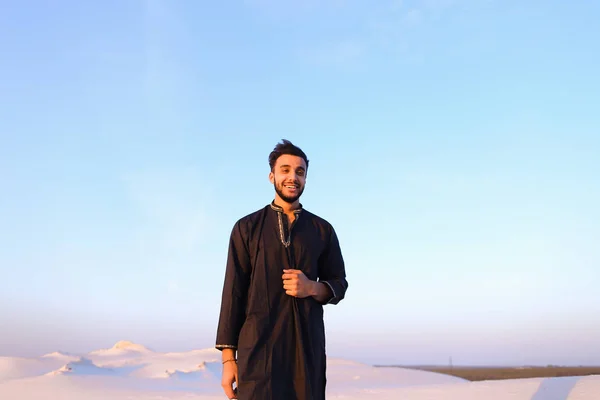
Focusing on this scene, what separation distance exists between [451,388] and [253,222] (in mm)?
7433

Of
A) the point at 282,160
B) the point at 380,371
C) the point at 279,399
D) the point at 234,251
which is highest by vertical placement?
the point at 282,160

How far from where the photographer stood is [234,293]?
360 cm

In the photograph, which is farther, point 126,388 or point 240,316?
point 126,388

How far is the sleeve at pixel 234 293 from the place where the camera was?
3.52m

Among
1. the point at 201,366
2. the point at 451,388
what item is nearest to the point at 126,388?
the point at 201,366

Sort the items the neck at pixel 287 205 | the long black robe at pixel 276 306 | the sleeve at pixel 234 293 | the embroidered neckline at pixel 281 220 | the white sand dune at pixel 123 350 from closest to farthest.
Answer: the long black robe at pixel 276 306, the sleeve at pixel 234 293, the embroidered neckline at pixel 281 220, the neck at pixel 287 205, the white sand dune at pixel 123 350

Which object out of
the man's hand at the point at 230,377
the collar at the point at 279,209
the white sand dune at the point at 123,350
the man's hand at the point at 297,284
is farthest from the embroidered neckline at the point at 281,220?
the white sand dune at the point at 123,350

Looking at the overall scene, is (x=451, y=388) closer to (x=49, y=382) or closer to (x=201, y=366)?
(x=201, y=366)

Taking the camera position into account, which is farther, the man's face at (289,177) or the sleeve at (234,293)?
the man's face at (289,177)

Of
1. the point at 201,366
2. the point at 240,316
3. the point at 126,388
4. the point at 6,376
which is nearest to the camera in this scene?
the point at 240,316

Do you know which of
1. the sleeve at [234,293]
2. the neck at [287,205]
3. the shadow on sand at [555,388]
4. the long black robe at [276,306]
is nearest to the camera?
the long black robe at [276,306]

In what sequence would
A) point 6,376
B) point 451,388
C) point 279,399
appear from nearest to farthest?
point 279,399 < point 451,388 < point 6,376

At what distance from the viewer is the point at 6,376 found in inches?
527

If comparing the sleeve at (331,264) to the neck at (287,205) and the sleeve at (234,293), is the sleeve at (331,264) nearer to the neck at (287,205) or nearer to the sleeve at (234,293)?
the neck at (287,205)
